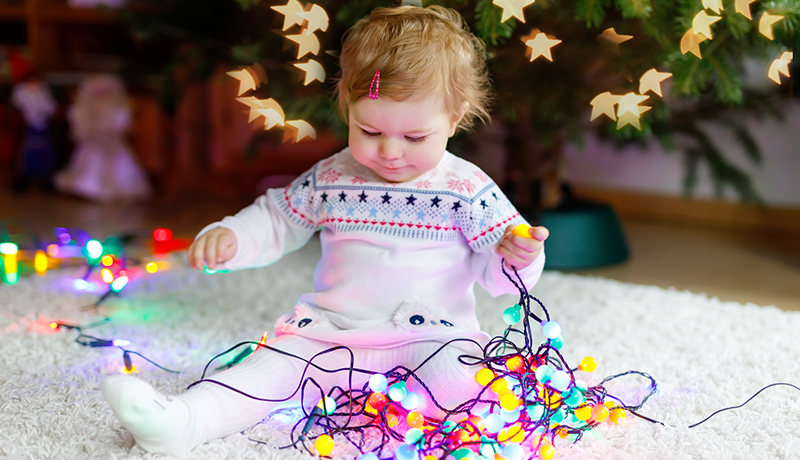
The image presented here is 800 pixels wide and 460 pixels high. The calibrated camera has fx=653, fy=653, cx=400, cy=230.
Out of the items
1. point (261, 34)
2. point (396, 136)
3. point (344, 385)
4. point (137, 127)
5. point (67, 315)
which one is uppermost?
point (396, 136)

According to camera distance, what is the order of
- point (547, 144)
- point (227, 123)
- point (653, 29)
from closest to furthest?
1. point (653, 29)
2. point (547, 144)
3. point (227, 123)

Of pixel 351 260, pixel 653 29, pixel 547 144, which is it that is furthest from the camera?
pixel 547 144

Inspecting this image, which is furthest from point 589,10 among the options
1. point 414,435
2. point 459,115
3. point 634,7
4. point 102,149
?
point 102,149

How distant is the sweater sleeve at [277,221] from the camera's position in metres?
0.79

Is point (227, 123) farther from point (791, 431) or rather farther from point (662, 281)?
point (791, 431)

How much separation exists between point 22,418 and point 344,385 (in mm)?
324

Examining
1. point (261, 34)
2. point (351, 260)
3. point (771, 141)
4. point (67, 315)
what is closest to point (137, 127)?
point (261, 34)

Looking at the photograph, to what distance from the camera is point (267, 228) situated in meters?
0.80

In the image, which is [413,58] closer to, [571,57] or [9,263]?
[571,57]

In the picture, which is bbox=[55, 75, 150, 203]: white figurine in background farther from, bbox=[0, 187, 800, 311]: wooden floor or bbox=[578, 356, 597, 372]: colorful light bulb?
bbox=[578, 356, 597, 372]: colorful light bulb

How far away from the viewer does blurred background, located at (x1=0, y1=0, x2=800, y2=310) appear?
981 millimetres

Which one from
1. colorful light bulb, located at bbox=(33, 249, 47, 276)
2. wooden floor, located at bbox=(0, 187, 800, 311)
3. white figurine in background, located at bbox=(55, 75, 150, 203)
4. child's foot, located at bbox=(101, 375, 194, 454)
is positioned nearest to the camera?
child's foot, located at bbox=(101, 375, 194, 454)

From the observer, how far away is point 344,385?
2.35ft

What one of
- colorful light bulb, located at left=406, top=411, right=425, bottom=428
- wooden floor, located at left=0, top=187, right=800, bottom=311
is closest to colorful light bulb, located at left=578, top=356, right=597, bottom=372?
colorful light bulb, located at left=406, top=411, right=425, bottom=428
